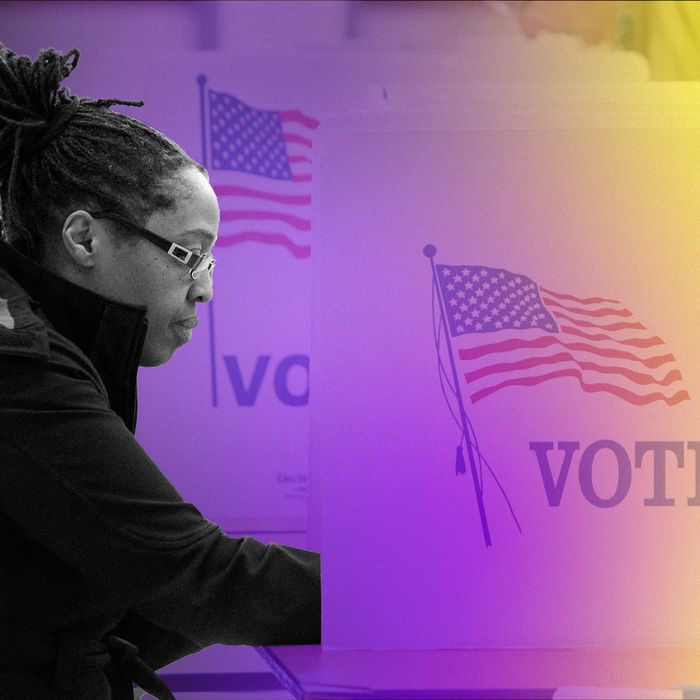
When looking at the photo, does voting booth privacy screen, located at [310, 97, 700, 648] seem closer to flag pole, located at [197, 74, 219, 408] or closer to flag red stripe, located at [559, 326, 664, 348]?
flag red stripe, located at [559, 326, 664, 348]

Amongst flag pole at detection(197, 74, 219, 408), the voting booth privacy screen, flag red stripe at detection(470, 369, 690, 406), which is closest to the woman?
the voting booth privacy screen

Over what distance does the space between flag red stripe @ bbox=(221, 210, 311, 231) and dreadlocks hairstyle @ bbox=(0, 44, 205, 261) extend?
174 cm

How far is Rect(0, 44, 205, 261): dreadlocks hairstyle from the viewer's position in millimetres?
1350

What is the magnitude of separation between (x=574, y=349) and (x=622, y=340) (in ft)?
0.16

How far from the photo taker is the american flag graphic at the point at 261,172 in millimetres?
3123

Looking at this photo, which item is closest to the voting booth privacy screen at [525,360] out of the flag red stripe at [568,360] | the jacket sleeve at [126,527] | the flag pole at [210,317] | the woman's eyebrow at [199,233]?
the flag red stripe at [568,360]

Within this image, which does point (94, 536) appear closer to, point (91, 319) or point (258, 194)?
point (91, 319)

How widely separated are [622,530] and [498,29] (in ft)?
8.45

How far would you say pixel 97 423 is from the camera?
3.86 ft

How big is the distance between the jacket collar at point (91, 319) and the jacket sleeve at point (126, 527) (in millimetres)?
166

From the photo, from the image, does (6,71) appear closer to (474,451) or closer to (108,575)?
(108,575)

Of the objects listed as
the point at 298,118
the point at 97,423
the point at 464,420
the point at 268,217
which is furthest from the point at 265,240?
the point at 464,420

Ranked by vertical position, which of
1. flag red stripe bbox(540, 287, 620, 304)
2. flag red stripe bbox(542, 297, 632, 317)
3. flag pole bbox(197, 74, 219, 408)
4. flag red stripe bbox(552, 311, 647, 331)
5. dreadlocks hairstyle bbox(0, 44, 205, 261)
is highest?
dreadlocks hairstyle bbox(0, 44, 205, 261)

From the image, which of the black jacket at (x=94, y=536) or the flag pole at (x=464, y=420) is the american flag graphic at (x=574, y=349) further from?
the black jacket at (x=94, y=536)
